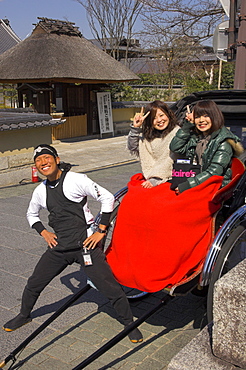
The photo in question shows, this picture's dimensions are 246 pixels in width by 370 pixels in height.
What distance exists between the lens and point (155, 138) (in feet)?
11.1

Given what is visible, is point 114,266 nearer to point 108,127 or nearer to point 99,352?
point 99,352

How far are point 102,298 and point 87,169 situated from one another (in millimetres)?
6674

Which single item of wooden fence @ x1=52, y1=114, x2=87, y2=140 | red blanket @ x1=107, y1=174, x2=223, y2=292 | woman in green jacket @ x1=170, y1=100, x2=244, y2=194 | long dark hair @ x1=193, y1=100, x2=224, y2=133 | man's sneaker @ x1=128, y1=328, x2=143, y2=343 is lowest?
man's sneaker @ x1=128, y1=328, x2=143, y2=343

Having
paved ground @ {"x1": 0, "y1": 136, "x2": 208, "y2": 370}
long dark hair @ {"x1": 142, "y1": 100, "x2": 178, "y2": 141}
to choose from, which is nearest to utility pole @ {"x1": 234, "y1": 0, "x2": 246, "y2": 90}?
long dark hair @ {"x1": 142, "y1": 100, "x2": 178, "y2": 141}

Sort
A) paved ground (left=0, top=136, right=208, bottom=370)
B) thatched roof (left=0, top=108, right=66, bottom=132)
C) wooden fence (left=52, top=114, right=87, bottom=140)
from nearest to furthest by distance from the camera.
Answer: paved ground (left=0, top=136, right=208, bottom=370)
thatched roof (left=0, top=108, right=66, bottom=132)
wooden fence (left=52, top=114, right=87, bottom=140)

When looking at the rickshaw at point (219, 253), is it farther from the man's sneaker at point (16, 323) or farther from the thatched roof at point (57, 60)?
the thatched roof at point (57, 60)

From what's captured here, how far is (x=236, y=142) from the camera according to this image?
307 cm

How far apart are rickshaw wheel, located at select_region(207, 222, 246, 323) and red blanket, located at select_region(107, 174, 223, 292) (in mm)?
144

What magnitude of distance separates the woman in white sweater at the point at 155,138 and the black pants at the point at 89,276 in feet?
2.49

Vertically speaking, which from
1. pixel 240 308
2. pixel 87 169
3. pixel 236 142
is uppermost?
pixel 236 142

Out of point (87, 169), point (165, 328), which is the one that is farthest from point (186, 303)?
point (87, 169)

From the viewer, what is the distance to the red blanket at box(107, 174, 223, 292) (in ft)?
8.77

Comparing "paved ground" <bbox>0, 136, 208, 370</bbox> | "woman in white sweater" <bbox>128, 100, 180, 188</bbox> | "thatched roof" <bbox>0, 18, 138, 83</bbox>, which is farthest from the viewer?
"thatched roof" <bbox>0, 18, 138, 83</bbox>

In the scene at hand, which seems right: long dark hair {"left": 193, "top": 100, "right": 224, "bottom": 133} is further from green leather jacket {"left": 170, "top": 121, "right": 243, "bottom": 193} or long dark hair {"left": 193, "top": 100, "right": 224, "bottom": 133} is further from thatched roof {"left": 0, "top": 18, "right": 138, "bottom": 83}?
thatched roof {"left": 0, "top": 18, "right": 138, "bottom": 83}
